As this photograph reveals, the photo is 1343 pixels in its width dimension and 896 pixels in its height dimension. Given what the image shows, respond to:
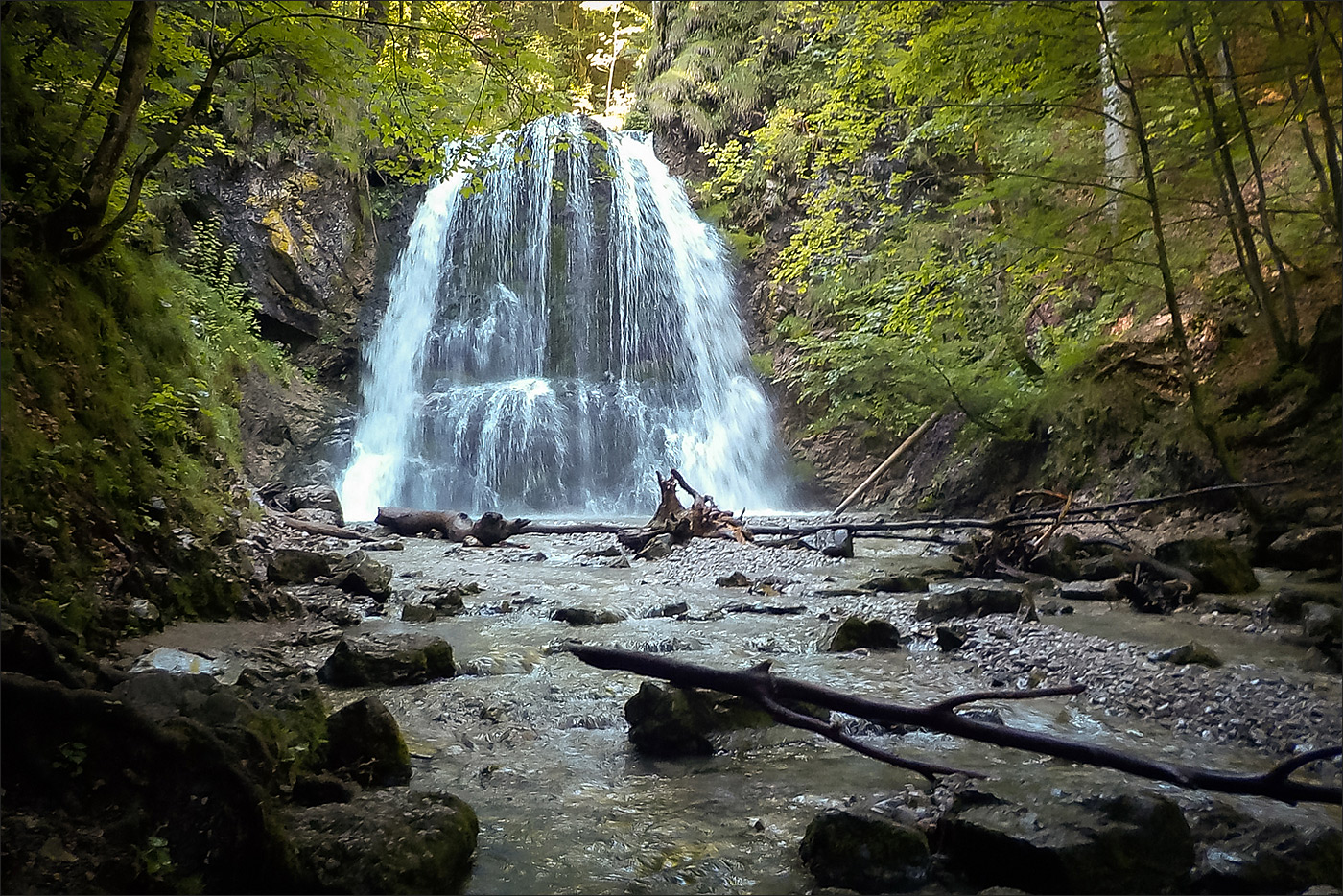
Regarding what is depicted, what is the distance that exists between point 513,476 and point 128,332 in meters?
9.68

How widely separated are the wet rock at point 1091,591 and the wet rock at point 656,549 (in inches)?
143

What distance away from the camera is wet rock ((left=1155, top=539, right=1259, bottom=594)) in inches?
177

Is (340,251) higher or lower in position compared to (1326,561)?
higher

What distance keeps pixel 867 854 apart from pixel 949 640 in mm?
2303

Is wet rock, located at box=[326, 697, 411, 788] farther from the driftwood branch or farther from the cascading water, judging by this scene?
the cascading water

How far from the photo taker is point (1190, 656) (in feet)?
10.8

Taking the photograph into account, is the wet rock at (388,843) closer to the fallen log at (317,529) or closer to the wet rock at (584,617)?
the wet rock at (584,617)

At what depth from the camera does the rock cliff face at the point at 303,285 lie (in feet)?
43.7

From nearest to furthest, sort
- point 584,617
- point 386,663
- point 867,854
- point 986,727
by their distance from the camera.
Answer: point 867,854 → point 986,727 → point 386,663 → point 584,617

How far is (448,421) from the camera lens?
1453 centimetres

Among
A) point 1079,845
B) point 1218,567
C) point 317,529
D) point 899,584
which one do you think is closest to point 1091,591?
point 1218,567

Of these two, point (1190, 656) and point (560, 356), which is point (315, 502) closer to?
point (560, 356)

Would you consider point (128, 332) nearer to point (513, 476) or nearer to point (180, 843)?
point (180, 843)

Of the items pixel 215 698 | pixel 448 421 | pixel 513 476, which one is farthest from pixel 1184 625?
A: pixel 448 421
